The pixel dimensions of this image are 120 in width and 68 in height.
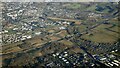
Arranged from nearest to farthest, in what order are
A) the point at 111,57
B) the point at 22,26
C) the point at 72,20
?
the point at 111,57 < the point at 22,26 < the point at 72,20

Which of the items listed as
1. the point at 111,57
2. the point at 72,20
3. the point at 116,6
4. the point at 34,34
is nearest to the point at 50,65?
the point at 111,57

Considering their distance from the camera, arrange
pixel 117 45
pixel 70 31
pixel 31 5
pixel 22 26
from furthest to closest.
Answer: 1. pixel 31 5
2. pixel 22 26
3. pixel 70 31
4. pixel 117 45

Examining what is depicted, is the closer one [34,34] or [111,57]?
[111,57]

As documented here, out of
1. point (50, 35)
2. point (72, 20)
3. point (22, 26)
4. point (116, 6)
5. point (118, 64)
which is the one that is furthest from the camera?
point (116, 6)

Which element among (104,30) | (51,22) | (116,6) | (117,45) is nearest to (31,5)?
(51,22)

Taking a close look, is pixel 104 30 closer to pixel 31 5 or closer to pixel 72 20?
pixel 72 20

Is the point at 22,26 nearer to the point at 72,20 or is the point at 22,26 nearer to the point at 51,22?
the point at 51,22

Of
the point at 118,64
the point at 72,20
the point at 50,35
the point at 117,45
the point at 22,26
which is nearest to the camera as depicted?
the point at 118,64

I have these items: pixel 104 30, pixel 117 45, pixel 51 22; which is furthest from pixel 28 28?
pixel 117 45

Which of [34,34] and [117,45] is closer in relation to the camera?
[117,45]
